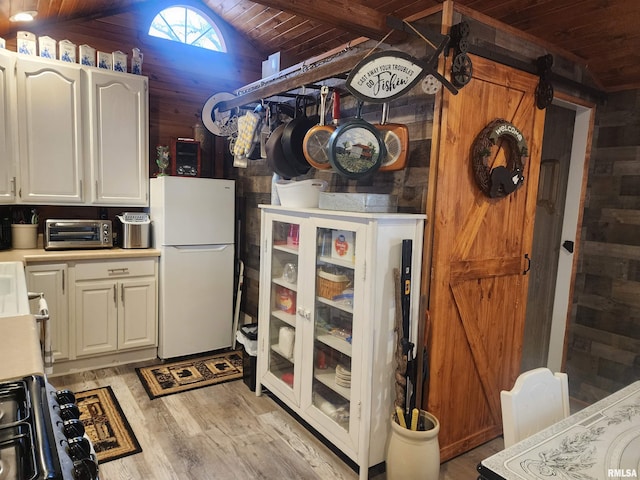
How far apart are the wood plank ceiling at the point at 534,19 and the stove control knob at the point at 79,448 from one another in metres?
1.79

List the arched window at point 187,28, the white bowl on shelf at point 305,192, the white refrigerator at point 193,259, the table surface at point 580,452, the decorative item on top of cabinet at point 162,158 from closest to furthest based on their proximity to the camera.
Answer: the table surface at point 580,452 < the white bowl on shelf at point 305,192 < the white refrigerator at point 193,259 < the decorative item on top of cabinet at point 162,158 < the arched window at point 187,28

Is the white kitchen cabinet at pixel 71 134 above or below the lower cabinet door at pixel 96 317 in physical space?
above

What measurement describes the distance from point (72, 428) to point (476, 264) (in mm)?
2015

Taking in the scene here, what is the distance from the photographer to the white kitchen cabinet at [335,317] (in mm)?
2150

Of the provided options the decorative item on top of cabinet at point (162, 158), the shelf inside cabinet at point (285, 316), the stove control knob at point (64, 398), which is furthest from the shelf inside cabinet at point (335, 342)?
the decorative item on top of cabinet at point (162, 158)

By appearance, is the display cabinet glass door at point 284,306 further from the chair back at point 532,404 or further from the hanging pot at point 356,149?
the chair back at point 532,404

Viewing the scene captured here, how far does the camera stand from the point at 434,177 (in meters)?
2.18

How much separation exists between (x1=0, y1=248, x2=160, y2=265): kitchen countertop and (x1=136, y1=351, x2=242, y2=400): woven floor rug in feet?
3.02

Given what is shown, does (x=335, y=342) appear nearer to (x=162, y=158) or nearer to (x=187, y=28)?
(x=162, y=158)

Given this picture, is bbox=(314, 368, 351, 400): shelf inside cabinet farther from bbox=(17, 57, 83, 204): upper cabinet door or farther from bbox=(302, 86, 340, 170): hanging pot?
bbox=(17, 57, 83, 204): upper cabinet door

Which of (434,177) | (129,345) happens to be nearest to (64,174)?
(129,345)

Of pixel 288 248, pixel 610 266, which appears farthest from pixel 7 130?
pixel 610 266

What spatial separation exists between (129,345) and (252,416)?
1313 mm

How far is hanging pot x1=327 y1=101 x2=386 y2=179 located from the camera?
2.24 metres
